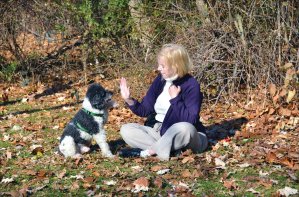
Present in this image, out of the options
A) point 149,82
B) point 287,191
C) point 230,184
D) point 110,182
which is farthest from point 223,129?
point 287,191

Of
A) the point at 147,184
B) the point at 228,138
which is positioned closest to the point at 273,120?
the point at 228,138

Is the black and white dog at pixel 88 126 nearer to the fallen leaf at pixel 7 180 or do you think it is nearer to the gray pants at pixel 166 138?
the gray pants at pixel 166 138

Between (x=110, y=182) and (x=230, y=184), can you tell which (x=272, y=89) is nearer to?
(x=230, y=184)

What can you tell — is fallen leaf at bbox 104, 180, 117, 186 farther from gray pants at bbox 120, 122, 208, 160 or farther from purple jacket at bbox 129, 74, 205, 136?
purple jacket at bbox 129, 74, 205, 136

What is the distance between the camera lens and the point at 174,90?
20.3 feet

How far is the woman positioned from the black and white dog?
0.32m

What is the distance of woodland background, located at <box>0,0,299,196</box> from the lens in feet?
17.6

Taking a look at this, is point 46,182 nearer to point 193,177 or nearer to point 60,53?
point 193,177

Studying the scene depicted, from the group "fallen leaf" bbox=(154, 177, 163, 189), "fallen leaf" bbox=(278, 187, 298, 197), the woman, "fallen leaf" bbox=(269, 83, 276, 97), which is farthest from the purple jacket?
"fallen leaf" bbox=(269, 83, 276, 97)

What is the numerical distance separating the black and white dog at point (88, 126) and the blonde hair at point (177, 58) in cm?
87

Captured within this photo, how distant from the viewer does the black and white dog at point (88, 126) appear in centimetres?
626

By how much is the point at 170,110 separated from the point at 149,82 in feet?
13.2

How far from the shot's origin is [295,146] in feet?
21.1

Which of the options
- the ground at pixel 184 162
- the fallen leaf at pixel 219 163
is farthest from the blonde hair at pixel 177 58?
the fallen leaf at pixel 219 163
